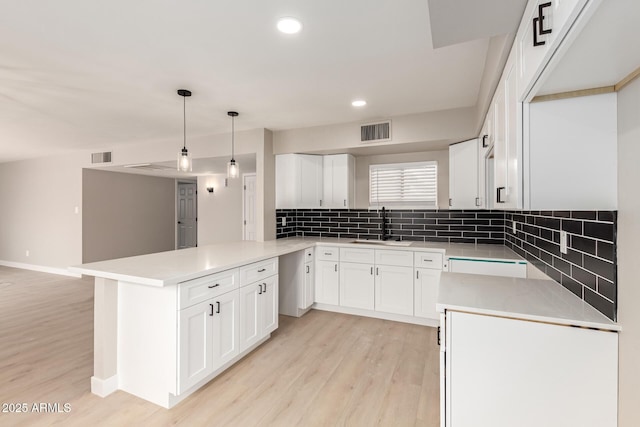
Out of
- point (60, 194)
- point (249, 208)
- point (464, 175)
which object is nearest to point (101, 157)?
point (60, 194)

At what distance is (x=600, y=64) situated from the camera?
40.1 inches

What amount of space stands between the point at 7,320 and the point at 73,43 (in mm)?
3404

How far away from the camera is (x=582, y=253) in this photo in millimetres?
1470

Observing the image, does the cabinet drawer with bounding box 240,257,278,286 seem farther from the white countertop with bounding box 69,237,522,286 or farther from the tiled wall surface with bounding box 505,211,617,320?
the tiled wall surface with bounding box 505,211,617,320

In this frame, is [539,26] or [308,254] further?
[308,254]

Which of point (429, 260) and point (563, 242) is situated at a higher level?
point (563, 242)

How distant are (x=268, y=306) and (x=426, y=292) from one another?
1673 millimetres

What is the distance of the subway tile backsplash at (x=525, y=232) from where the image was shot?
129cm

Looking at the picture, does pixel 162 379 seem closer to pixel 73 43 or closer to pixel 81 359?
pixel 81 359

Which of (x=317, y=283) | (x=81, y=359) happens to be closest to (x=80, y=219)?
(x=81, y=359)

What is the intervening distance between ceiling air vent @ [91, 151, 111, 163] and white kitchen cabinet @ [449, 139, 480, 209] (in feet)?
17.6

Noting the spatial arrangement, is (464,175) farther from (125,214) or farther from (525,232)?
(125,214)

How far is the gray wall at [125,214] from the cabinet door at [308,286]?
4530 millimetres

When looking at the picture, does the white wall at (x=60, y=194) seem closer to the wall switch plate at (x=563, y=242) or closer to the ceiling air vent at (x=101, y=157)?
the ceiling air vent at (x=101, y=157)
